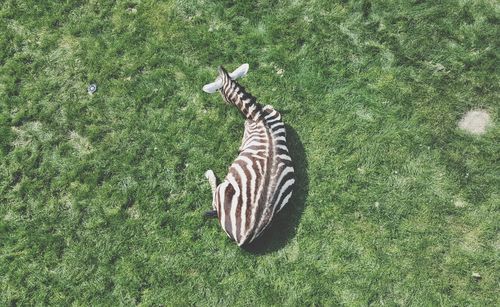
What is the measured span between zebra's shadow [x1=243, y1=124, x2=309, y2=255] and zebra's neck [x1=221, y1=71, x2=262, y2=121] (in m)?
0.93

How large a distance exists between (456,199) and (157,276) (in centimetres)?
481

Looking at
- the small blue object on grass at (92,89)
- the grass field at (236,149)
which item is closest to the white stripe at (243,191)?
the grass field at (236,149)

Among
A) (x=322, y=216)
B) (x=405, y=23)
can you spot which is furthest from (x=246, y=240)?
(x=405, y=23)

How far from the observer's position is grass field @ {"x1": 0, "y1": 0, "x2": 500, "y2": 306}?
7094 millimetres

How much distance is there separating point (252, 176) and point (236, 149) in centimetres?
114

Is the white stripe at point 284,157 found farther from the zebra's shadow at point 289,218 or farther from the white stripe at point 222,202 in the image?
the white stripe at point 222,202

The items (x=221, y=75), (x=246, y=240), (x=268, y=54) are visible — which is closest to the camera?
(x=246, y=240)

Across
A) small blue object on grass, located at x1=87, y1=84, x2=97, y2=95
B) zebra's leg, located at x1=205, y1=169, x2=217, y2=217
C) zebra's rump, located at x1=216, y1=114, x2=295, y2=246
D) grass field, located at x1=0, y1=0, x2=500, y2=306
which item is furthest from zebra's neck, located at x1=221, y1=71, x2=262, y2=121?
small blue object on grass, located at x1=87, y1=84, x2=97, y2=95

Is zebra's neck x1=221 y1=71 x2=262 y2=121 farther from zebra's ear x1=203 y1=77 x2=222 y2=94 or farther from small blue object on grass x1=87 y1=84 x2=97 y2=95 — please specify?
small blue object on grass x1=87 y1=84 x2=97 y2=95

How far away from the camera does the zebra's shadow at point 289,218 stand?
7.23 m

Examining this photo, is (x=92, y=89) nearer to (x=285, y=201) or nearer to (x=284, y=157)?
(x=284, y=157)

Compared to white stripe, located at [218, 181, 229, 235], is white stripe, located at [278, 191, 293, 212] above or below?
below

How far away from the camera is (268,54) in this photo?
8.65 metres

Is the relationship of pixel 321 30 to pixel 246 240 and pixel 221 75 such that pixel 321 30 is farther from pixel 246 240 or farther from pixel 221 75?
pixel 246 240
